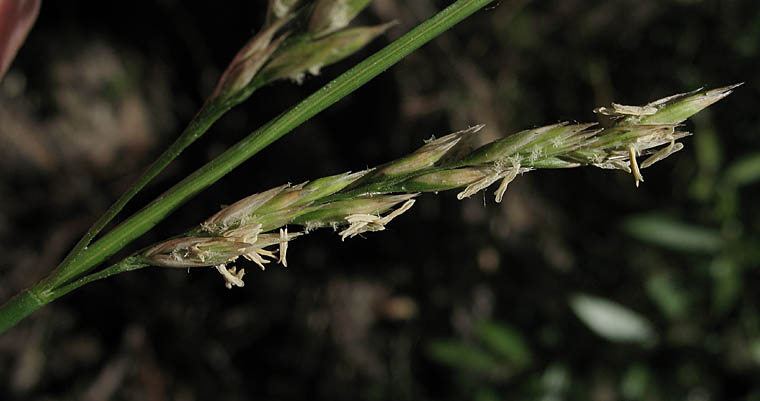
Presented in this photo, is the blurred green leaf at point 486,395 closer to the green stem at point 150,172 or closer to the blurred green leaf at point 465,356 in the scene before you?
the blurred green leaf at point 465,356

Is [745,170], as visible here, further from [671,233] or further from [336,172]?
[336,172]

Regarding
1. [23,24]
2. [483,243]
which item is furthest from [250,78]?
[483,243]

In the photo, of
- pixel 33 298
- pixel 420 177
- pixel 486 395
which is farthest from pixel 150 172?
pixel 486 395

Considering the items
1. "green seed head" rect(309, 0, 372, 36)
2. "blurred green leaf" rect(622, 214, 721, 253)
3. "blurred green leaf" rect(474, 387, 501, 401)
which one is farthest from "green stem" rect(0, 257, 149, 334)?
"blurred green leaf" rect(622, 214, 721, 253)

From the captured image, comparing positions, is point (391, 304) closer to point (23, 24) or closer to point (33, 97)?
point (33, 97)

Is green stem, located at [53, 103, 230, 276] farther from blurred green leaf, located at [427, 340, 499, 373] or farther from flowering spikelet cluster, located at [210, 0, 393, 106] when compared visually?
blurred green leaf, located at [427, 340, 499, 373]
